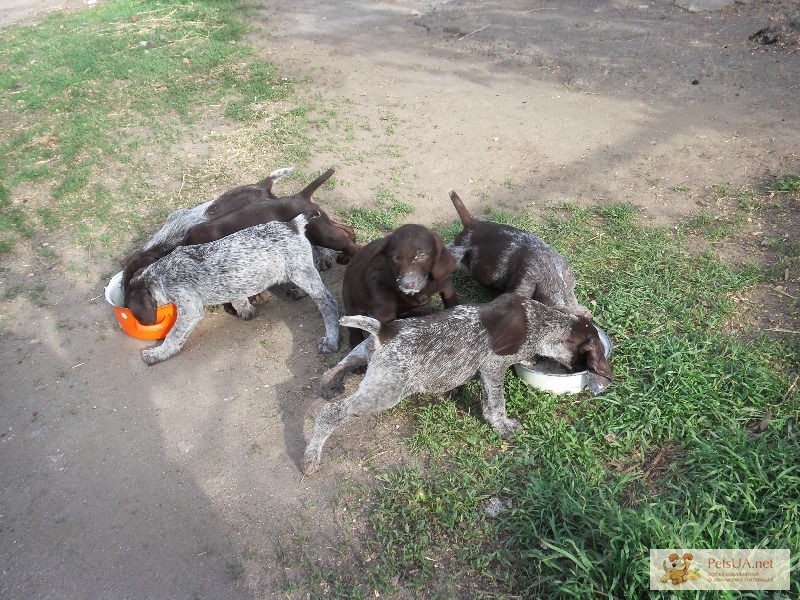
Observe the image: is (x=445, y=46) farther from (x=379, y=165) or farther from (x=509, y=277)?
(x=509, y=277)

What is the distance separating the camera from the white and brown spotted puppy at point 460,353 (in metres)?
4.57

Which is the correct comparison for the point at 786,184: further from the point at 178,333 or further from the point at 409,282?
the point at 178,333

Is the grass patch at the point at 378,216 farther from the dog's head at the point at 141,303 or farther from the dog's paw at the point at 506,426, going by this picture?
the dog's paw at the point at 506,426

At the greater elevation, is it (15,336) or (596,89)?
(596,89)

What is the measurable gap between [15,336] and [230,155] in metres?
4.16

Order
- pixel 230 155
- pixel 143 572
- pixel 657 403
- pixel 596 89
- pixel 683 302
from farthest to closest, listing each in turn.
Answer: pixel 596 89 → pixel 230 155 → pixel 683 302 → pixel 657 403 → pixel 143 572

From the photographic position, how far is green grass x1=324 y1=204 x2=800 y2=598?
11.8ft

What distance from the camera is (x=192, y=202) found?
8.06 m

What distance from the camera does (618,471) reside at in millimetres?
4359

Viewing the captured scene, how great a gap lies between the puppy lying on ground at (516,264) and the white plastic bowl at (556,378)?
573mm

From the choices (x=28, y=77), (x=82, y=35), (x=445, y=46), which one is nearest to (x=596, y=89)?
(x=445, y=46)

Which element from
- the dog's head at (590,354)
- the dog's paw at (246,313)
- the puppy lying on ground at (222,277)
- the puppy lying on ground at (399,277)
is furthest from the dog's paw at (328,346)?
the dog's head at (590,354)

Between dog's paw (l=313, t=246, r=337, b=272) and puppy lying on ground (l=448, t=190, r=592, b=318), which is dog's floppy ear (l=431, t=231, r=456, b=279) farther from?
dog's paw (l=313, t=246, r=337, b=272)

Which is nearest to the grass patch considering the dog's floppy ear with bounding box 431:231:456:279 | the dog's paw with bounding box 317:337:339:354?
the dog's paw with bounding box 317:337:339:354
